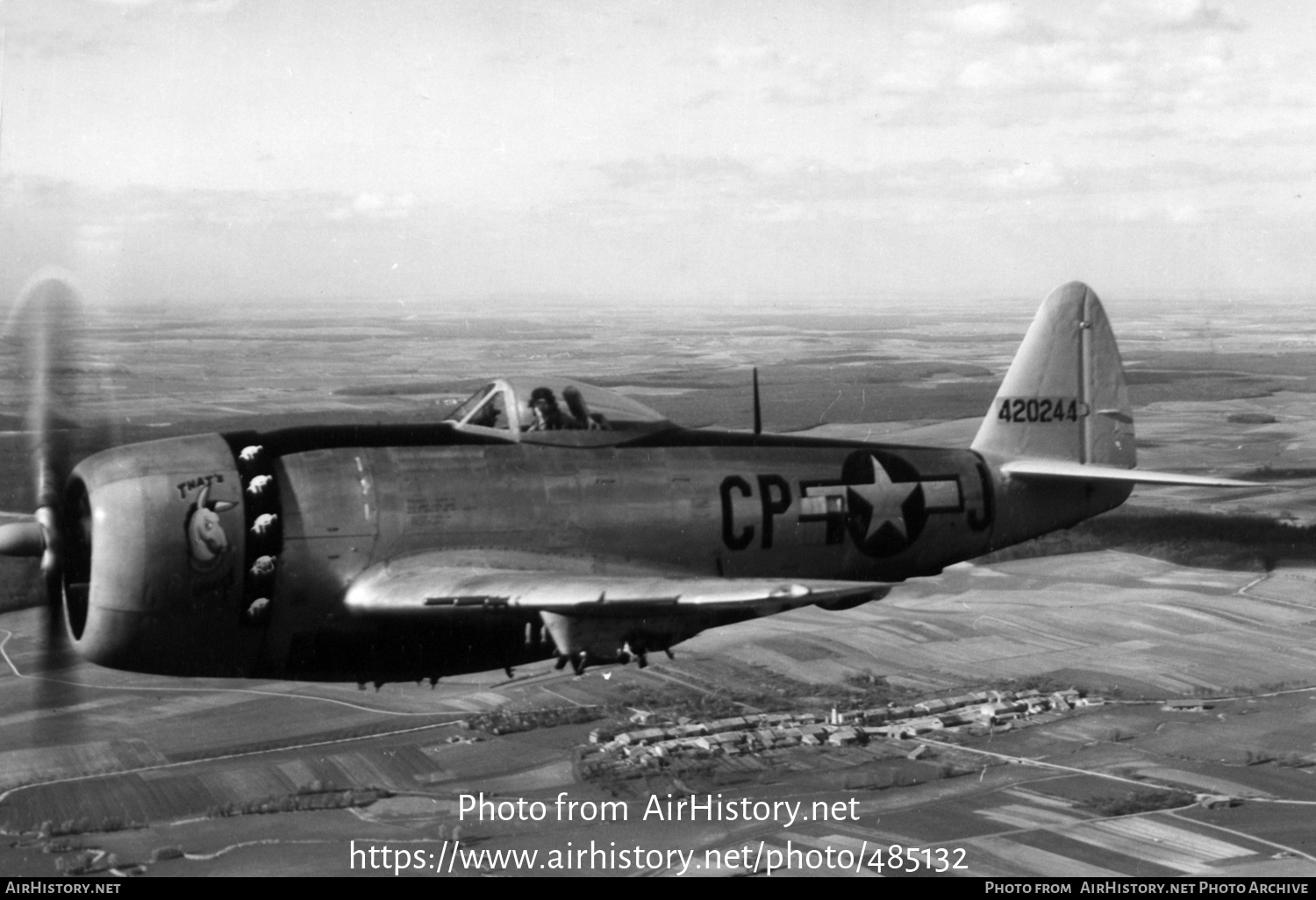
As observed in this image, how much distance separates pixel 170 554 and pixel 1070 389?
11373 mm

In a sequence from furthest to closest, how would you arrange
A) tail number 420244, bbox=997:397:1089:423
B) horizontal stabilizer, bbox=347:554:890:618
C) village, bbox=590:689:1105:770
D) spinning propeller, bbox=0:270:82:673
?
1. village, bbox=590:689:1105:770
2. tail number 420244, bbox=997:397:1089:423
3. spinning propeller, bbox=0:270:82:673
4. horizontal stabilizer, bbox=347:554:890:618

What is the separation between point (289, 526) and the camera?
34.8ft

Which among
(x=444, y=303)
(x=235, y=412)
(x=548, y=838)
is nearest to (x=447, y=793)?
(x=548, y=838)

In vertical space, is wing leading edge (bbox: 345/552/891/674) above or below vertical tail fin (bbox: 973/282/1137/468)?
below

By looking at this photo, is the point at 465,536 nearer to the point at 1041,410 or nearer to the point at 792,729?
the point at 1041,410

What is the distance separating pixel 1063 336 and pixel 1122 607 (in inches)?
1281

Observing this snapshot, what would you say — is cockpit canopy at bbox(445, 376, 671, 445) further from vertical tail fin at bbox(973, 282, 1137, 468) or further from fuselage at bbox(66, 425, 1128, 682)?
vertical tail fin at bbox(973, 282, 1137, 468)

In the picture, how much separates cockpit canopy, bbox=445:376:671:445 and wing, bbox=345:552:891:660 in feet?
4.28

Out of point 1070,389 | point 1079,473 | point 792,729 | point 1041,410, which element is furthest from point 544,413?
point 792,729

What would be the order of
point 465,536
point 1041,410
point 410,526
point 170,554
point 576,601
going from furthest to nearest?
point 1041,410, point 465,536, point 410,526, point 170,554, point 576,601

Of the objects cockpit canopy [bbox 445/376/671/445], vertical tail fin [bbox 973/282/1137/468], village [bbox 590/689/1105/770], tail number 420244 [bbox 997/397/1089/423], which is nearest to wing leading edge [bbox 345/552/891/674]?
cockpit canopy [bbox 445/376/671/445]

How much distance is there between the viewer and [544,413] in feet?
39.2

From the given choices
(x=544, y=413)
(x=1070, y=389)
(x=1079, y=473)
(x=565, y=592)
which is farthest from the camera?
(x=1070, y=389)

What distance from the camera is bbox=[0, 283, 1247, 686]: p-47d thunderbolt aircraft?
33.3 ft
